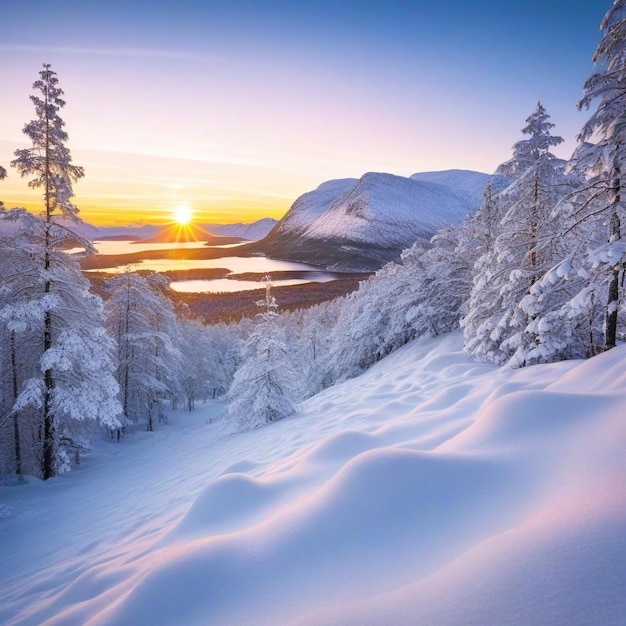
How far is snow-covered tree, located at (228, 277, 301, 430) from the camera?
13688mm

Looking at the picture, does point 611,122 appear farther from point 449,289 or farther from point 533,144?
point 449,289

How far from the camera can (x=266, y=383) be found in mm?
14023

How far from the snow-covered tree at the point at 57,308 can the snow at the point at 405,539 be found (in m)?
7.00

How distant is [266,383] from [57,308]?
777 centimetres

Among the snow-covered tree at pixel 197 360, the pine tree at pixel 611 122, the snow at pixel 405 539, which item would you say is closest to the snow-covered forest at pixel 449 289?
the pine tree at pixel 611 122

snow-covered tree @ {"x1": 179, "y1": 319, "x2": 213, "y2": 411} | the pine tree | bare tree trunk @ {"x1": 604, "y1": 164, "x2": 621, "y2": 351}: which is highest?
the pine tree

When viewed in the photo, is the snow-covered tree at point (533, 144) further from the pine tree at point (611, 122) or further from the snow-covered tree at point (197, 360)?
the snow-covered tree at point (197, 360)

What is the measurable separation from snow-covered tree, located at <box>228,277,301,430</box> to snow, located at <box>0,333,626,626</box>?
25.5 feet

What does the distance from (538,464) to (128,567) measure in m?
4.52

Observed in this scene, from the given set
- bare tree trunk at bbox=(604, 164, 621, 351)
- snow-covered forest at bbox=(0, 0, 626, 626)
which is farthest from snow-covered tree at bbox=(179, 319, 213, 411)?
bare tree trunk at bbox=(604, 164, 621, 351)

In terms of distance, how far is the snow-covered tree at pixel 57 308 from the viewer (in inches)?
437

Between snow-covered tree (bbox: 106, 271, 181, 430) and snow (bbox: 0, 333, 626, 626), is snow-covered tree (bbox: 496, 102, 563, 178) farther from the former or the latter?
snow-covered tree (bbox: 106, 271, 181, 430)

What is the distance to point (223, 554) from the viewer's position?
9.36 ft

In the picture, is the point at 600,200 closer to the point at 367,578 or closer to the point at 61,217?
the point at 367,578
